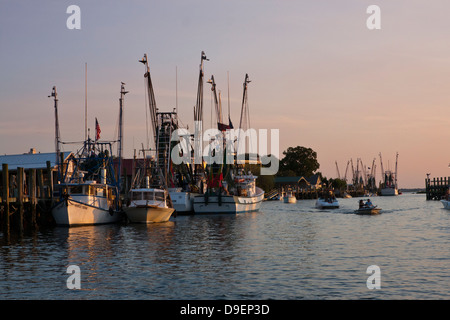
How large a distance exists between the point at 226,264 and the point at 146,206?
31183 mm

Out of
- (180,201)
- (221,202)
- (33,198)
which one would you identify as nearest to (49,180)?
(33,198)

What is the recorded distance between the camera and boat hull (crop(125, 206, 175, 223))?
61.6 m

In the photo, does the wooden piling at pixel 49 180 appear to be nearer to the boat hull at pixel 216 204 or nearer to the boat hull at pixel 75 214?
the boat hull at pixel 75 214

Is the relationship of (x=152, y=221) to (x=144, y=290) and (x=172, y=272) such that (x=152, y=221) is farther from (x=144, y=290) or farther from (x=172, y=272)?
(x=144, y=290)

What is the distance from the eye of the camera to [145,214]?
203 feet

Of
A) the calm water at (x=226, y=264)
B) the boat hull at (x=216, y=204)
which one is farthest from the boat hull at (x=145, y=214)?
the boat hull at (x=216, y=204)

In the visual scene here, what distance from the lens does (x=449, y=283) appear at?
2539 cm

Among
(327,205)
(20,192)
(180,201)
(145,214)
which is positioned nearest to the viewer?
(20,192)

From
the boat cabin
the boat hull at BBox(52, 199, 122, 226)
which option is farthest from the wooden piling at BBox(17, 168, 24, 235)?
the boat cabin

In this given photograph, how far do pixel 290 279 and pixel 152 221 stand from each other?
38.5 metres

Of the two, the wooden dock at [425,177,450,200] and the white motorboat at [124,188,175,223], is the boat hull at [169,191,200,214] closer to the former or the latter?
the white motorboat at [124,188,175,223]

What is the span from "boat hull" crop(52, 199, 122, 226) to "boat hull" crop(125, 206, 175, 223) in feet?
11.3

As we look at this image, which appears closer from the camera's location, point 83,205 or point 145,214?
point 83,205

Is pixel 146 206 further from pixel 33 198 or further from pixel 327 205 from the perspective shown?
pixel 327 205
